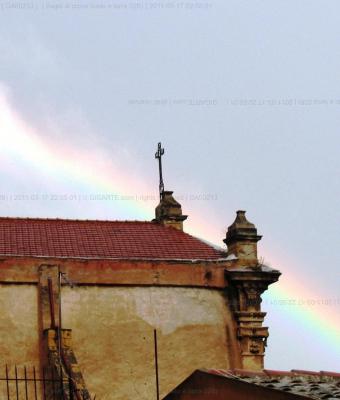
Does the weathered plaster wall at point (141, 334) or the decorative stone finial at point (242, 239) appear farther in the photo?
the decorative stone finial at point (242, 239)

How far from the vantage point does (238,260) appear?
25.7 metres

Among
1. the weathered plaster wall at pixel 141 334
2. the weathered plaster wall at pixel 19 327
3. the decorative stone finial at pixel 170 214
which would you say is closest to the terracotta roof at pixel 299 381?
the weathered plaster wall at pixel 141 334

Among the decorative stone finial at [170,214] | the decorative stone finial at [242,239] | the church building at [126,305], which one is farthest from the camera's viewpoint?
the decorative stone finial at [170,214]

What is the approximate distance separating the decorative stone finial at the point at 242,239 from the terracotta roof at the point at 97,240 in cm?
40

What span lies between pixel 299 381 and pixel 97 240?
1049 cm

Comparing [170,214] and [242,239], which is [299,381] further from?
[170,214]

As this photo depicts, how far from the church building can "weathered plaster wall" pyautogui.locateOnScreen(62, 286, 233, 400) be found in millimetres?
23

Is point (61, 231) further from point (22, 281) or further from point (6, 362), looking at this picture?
point (6, 362)

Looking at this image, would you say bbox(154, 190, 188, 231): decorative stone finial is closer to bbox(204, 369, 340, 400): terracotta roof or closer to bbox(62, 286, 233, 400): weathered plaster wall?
Answer: bbox(62, 286, 233, 400): weathered plaster wall

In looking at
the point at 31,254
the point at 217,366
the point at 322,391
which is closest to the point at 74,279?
the point at 31,254

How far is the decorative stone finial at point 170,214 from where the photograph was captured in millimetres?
27844

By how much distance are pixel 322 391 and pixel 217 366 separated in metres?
9.97

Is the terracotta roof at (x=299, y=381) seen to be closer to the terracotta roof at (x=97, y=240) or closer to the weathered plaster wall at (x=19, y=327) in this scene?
the weathered plaster wall at (x=19, y=327)

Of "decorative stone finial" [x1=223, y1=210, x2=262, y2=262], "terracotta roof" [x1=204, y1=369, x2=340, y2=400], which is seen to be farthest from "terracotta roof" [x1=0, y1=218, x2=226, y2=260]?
"terracotta roof" [x1=204, y1=369, x2=340, y2=400]
